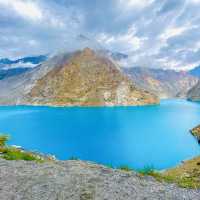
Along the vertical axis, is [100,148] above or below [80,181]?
below

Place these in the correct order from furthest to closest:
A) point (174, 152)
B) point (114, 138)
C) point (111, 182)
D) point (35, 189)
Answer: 1. point (114, 138)
2. point (174, 152)
3. point (111, 182)
4. point (35, 189)

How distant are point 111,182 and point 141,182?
67.2 inches

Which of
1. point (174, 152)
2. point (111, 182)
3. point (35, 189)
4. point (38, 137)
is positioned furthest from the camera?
point (38, 137)

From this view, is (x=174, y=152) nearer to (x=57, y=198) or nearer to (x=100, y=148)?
(x=100, y=148)

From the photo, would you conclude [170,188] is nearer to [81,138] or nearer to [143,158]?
[143,158]

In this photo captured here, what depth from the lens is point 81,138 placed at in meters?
102

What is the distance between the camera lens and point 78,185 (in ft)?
48.3

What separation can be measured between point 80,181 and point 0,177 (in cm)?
421

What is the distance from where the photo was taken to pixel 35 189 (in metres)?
14.4

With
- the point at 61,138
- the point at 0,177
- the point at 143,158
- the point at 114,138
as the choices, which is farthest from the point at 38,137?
the point at 0,177

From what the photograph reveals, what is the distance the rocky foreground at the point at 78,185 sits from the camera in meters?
13.7

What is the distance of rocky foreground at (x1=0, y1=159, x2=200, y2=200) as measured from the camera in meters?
13.7

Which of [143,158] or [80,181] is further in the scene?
[143,158]

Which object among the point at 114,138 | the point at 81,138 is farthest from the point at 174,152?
the point at 81,138
